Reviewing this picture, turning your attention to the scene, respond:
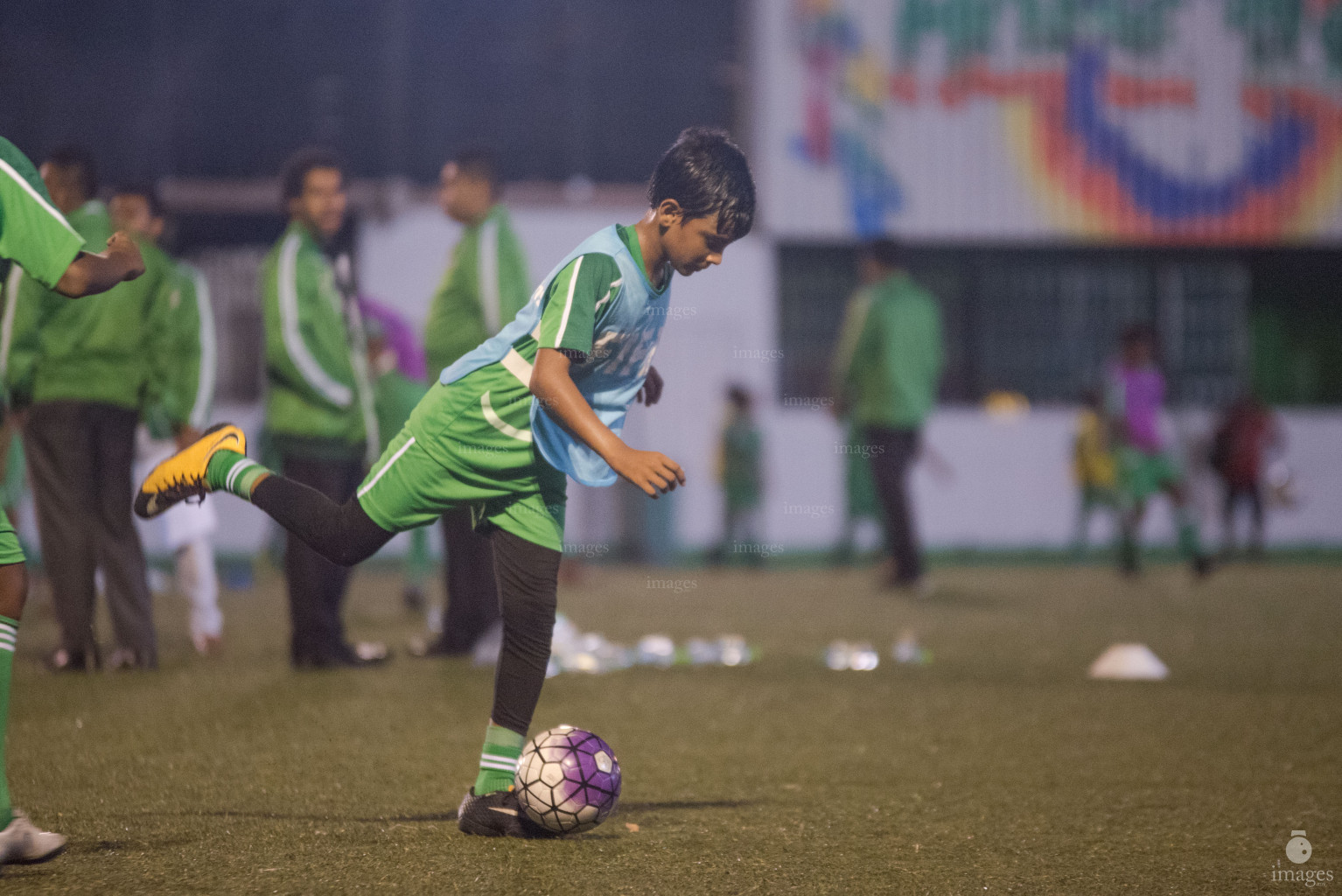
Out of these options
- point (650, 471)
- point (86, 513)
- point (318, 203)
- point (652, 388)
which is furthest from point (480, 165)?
point (650, 471)

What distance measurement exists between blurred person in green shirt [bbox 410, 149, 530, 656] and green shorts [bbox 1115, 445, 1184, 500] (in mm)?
6076

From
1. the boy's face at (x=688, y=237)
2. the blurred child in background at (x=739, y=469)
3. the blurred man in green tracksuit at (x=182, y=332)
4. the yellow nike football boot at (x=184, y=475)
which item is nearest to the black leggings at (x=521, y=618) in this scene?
the yellow nike football boot at (x=184, y=475)

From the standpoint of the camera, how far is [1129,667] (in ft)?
20.3

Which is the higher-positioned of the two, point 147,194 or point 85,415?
point 147,194

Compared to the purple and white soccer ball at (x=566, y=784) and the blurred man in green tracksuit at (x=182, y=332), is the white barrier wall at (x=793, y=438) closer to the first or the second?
the blurred man in green tracksuit at (x=182, y=332)

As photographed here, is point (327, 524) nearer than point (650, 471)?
No

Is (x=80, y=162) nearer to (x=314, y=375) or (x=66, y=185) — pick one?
(x=66, y=185)

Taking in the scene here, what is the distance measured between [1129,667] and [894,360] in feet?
13.8

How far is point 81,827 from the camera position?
3312 millimetres

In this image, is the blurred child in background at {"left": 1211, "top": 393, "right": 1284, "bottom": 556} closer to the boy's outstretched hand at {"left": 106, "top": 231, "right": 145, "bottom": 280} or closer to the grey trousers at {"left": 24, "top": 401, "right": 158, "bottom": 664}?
the grey trousers at {"left": 24, "top": 401, "right": 158, "bottom": 664}

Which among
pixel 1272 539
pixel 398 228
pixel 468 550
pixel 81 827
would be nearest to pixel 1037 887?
pixel 81 827

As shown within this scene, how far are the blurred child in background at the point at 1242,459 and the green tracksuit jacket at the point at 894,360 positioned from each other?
6.97 metres

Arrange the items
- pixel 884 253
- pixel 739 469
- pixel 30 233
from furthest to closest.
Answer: pixel 739 469, pixel 884 253, pixel 30 233

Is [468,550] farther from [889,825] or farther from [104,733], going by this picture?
[889,825]
